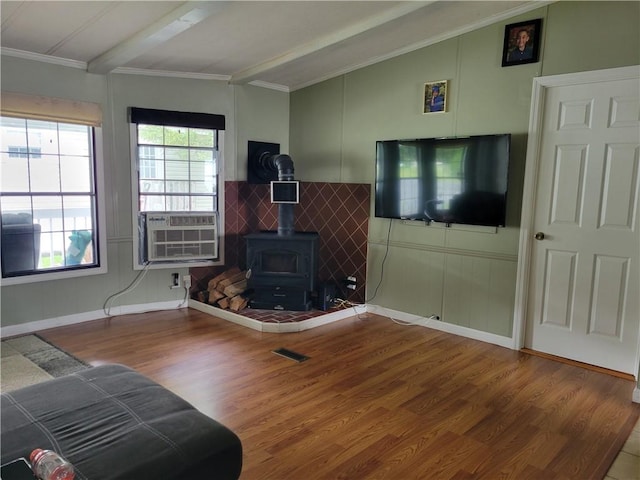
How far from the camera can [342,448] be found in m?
2.38

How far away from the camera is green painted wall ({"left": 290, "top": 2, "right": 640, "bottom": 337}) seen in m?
3.41

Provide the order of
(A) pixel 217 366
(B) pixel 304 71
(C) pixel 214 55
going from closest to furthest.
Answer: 1. (A) pixel 217 366
2. (C) pixel 214 55
3. (B) pixel 304 71

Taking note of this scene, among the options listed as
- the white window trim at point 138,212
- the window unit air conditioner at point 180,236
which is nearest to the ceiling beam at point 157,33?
the white window trim at point 138,212

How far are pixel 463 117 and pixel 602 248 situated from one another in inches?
60.2

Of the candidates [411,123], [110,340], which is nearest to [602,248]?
[411,123]

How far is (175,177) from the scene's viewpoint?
477cm

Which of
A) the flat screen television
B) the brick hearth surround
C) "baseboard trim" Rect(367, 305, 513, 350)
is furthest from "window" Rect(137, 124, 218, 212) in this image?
"baseboard trim" Rect(367, 305, 513, 350)

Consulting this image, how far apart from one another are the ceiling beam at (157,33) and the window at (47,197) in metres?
0.64

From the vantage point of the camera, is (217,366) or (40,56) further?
(40,56)

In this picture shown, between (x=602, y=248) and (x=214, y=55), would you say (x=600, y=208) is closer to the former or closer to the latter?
(x=602, y=248)

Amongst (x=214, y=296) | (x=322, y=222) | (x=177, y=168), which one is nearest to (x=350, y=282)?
(x=322, y=222)

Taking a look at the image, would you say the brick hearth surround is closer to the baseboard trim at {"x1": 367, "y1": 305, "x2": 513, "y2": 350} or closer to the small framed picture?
the baseboard trim at {"x1": 367, "y1": 305, "x2": 513, "y2": 350}

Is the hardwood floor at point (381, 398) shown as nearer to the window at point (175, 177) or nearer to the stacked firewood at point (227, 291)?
the stacked firewood at point (227, 291)

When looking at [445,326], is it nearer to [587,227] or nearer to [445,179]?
[445,179]
